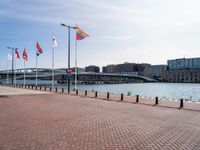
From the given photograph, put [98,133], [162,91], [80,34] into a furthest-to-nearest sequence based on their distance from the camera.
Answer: [162,91] → [80,34] → [98,133]

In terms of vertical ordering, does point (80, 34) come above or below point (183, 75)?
above

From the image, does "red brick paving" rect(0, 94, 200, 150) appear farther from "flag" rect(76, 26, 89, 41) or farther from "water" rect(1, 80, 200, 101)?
"flag" rect(76, 26, 89, 41)

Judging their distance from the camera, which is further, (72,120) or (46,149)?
(72,120)

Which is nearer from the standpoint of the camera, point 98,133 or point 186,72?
point 98,133

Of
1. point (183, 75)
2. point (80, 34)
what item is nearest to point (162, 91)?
point (80, 34)

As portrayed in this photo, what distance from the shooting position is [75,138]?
8094 millimetres

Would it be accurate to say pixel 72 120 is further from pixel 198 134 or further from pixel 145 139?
pixel 198 134

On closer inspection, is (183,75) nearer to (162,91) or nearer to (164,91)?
(164,91)

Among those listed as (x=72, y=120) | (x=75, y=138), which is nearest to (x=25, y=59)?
(x=72, y=120)

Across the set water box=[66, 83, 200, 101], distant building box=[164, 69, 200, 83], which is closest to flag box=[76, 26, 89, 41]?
water box=[66, 83, 200, 101]

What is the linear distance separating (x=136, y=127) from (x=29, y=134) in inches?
188

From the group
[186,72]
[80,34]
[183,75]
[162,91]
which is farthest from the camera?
[183,75]

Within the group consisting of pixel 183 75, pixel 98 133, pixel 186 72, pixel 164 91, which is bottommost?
pixel 164 91

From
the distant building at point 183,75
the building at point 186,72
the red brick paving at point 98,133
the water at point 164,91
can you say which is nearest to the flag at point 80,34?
the water at point 164,91
